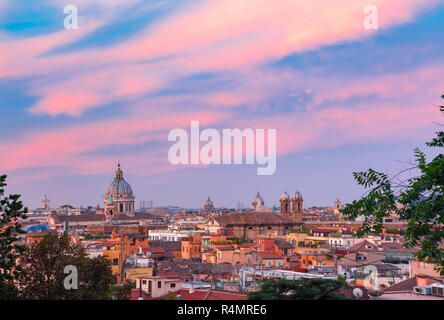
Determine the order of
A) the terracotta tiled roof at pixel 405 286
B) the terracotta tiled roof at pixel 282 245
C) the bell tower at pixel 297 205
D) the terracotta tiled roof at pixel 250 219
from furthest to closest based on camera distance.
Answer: the bell tower at pixel 297 205 → the terracotta tiled roof at pixel 250 219 → the terracotta tiled roof at pixel 282 245 → the terracotta tiled roof at pixel 405 286

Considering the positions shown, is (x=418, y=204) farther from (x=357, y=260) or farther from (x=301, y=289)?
(x=357, y=260)

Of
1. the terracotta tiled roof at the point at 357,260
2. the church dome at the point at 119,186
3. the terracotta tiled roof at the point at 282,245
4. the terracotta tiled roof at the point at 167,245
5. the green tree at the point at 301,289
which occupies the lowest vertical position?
the terracotta tiled roof at the point at 167,245

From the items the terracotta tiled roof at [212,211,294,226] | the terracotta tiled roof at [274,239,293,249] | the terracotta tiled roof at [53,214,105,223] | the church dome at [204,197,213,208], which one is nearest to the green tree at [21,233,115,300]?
the terracotta tiled roof at [274,239,293,249]

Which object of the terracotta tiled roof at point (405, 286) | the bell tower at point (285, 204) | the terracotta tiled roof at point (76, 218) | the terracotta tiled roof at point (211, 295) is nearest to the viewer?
the terracotta tiled roof at point (211, 295)

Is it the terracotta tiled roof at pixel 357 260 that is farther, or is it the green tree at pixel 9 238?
the terracotta tiled roof at pixel 357 260

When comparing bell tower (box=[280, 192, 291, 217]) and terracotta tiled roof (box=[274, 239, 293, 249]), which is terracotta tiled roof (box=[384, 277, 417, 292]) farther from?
bell tower (box=[280, 192, 291, 217])

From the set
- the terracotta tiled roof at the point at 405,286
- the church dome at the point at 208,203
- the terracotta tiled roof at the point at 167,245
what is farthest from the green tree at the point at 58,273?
the church dome at the point at 208,203

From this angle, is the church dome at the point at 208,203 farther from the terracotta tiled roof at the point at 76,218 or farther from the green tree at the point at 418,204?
the green tree at the point at 418,204

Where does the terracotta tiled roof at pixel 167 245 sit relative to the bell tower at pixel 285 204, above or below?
below

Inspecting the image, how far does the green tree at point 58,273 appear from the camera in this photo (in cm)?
1480

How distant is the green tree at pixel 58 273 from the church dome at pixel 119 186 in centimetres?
11438

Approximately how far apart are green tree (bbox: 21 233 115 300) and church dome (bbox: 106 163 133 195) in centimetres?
11438

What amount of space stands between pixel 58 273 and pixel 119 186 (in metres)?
118

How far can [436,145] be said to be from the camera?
8586 millimetres
